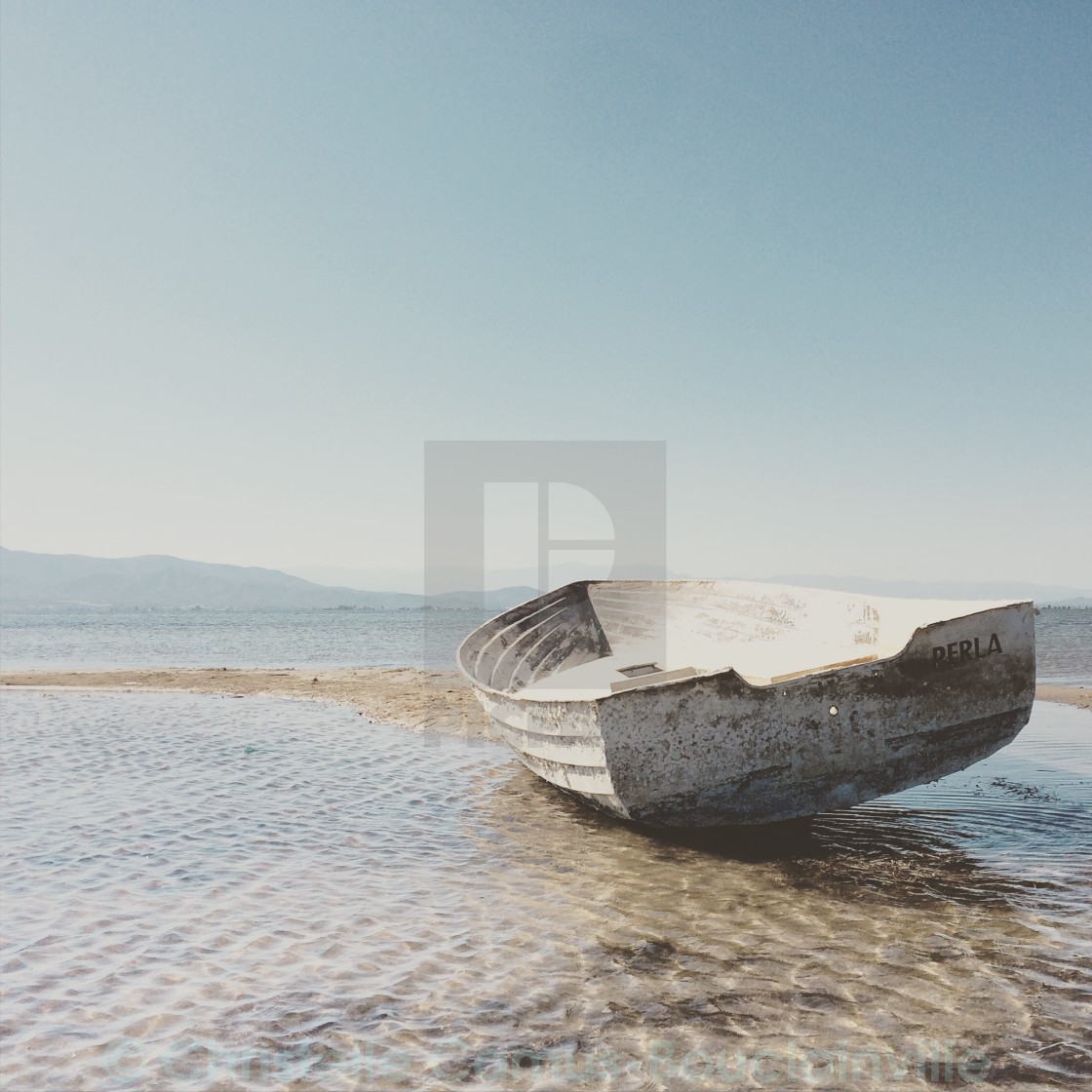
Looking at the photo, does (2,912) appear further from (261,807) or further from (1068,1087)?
(1068,1087)

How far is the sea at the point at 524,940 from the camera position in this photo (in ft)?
10.2

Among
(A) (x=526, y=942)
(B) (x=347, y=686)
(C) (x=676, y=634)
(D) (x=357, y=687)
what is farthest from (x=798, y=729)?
(B) (x=347, y=686)

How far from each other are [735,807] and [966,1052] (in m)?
2.36

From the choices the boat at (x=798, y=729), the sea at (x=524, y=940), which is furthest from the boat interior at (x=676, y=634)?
the sea at (x=524, y=940)

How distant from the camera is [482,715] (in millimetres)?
12586

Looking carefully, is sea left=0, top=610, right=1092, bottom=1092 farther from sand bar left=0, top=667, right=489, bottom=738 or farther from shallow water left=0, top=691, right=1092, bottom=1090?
Answer: sand bar left=0, top=667, right=489, bottom=738

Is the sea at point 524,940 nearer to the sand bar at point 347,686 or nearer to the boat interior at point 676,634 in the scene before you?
the boat interior at point 676,634

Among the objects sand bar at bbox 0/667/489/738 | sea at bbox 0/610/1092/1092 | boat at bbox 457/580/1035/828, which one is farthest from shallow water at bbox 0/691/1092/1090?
sand bar at bbox 0/667/489/738

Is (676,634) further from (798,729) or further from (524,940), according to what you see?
(524,940)

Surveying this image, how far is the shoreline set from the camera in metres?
12.4

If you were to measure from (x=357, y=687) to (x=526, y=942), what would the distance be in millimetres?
12606

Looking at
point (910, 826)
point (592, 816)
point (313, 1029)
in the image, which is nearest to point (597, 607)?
point (592, 816)

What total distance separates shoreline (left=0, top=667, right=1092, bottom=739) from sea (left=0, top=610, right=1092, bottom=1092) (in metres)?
4.18

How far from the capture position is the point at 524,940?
432 centimetres
